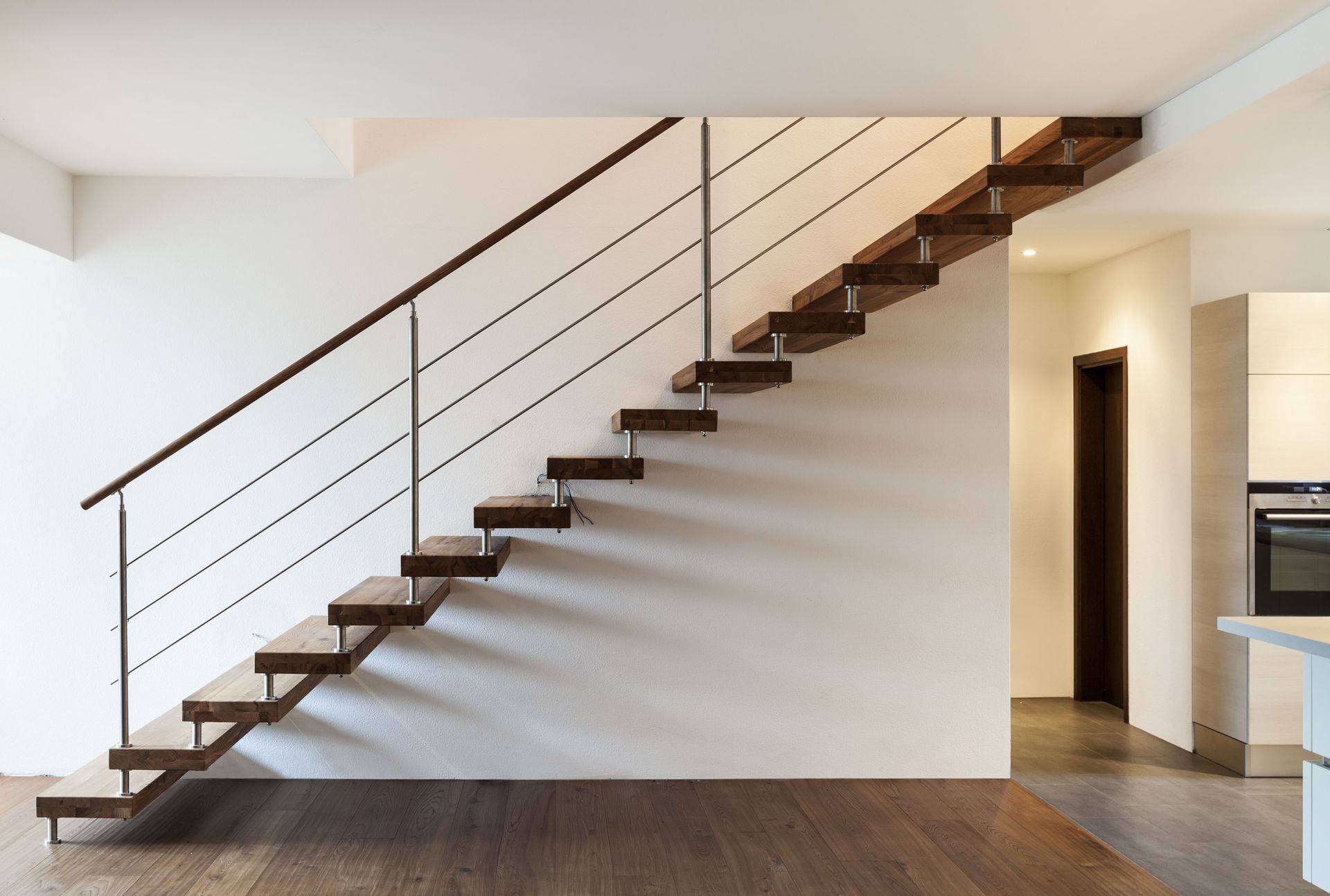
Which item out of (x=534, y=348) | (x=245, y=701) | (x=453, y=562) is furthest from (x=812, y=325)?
(x=245, y=701)

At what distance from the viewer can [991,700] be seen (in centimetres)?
408

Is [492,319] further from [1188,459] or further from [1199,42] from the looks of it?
[1188,459]

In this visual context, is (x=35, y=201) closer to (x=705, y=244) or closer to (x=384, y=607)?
(x=384, y=607)

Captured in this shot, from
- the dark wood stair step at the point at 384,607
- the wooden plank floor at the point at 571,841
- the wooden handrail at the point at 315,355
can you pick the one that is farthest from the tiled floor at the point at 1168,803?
the wooden handrail at the point at 315,355

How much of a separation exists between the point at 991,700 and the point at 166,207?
13.7 ft

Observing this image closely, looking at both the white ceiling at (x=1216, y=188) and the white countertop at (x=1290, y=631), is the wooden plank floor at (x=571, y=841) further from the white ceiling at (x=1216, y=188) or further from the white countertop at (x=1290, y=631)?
the white ceiling at (x=1216, y=188)

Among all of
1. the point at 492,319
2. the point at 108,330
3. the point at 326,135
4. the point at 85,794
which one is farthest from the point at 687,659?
the point at 108,330

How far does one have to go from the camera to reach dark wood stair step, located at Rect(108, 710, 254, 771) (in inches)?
125

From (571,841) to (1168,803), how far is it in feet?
7.90

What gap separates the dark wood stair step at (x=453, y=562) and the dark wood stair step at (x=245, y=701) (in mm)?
580

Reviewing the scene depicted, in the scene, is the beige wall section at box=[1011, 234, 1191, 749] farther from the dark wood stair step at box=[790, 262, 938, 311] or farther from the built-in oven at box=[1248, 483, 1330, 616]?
the dark wood stair step at box=[790, 262, 938, 311]

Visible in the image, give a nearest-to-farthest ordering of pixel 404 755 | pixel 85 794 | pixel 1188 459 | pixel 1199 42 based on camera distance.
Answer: pixel 1199 42 < pixel 85 794 < pixel 404 755 < pixel 1188 459

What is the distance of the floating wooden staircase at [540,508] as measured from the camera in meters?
3.12

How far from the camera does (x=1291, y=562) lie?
4.11m
